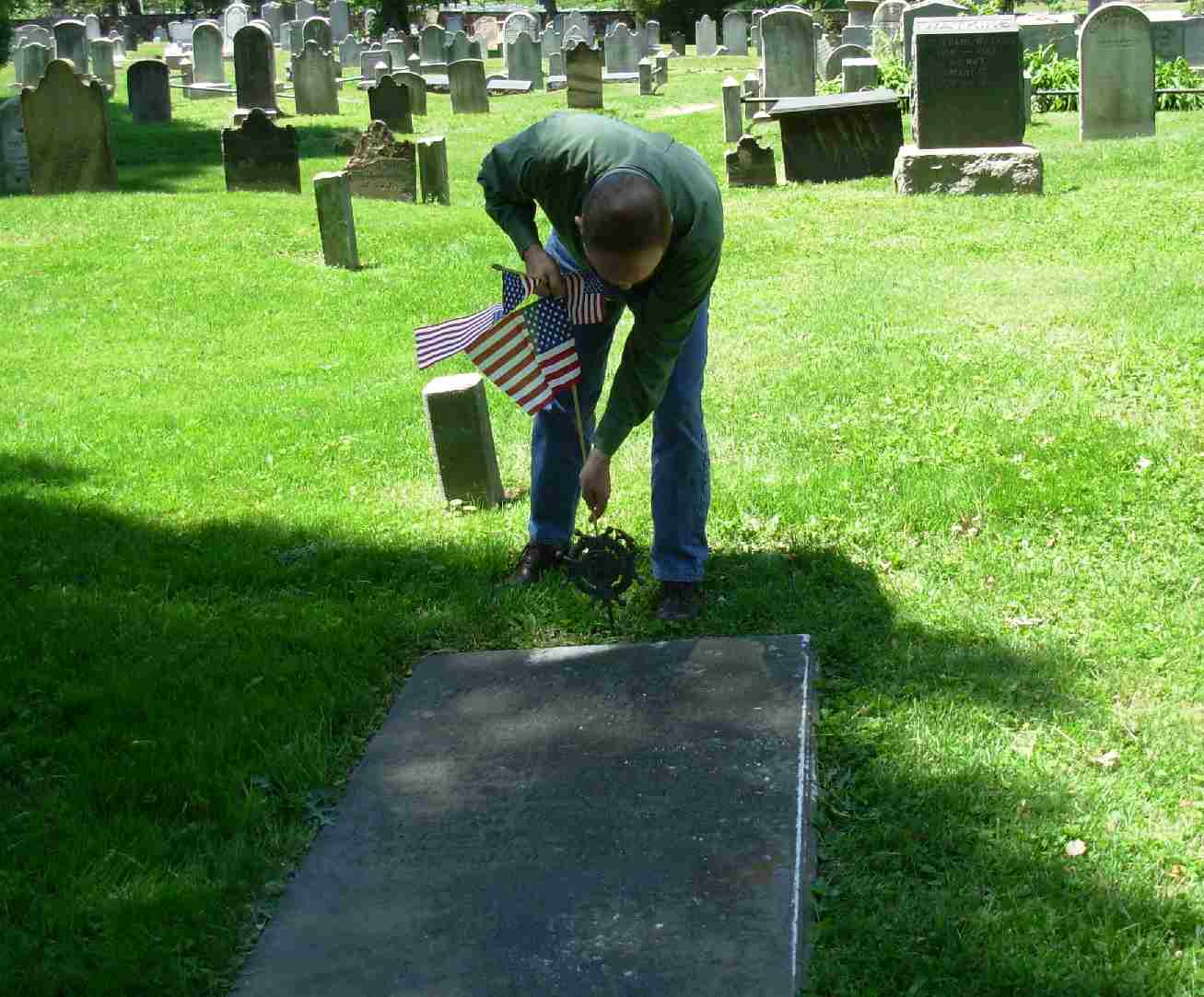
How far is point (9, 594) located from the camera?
4.98 meters

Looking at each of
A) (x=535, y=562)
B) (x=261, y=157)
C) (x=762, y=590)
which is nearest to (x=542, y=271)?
(x=535, y=562)

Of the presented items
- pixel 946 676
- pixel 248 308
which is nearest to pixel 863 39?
pixel 248 308

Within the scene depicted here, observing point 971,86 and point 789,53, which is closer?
point 971,86

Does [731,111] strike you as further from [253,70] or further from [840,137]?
[253,70]

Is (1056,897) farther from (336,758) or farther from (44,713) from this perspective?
(44,713)

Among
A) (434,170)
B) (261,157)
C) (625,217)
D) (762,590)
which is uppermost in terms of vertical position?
(261,157)

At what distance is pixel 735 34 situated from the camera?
41.2 meters

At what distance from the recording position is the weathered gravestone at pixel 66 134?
565 inches

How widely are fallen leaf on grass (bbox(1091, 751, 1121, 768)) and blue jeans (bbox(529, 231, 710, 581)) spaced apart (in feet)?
4.67

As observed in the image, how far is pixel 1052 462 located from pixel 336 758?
130 inches

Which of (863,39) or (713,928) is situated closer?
(713,928)

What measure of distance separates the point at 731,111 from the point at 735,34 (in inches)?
947

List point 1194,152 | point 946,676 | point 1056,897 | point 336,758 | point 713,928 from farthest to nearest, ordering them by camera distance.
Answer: point 1194,152 → point 946,676 → point 336,758 → point 1056,897 → point 713,928

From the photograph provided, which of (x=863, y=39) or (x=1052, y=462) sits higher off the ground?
(x=863, y=39)
